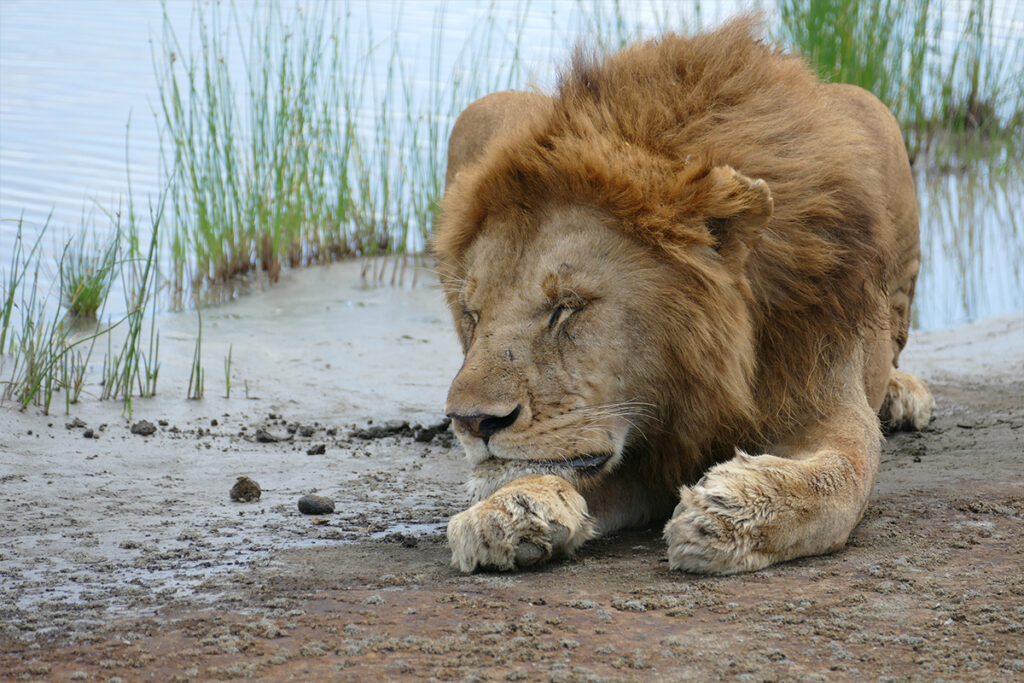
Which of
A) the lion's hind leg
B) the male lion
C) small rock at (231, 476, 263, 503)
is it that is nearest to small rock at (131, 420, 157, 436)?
small rock at (231, 476, 263, 503)

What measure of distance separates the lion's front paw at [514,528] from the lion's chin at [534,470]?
0.06m

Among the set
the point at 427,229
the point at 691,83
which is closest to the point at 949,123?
the point at 427,229

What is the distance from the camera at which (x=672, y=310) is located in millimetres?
3389

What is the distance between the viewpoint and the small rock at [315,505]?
3980mm

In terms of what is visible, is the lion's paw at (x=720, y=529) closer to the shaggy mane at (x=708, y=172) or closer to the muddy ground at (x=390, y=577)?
the muddy ground at (x=390, y=577)

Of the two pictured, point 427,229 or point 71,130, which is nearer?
point 427,229

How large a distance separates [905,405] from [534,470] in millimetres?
2412

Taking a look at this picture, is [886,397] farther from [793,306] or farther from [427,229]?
[427,229]

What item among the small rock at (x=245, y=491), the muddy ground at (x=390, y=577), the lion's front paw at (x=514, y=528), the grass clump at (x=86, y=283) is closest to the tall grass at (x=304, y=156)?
the grass clump at (x=86, y=283)

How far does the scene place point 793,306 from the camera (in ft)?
11.7

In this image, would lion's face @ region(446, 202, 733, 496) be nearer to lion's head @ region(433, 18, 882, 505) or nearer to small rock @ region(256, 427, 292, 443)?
lion's head @ region(433, 18, 882, 505)

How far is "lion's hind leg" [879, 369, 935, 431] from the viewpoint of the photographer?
17.0ft

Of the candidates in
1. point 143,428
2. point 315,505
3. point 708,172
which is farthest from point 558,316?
point 143,428

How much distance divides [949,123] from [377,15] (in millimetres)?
8918
